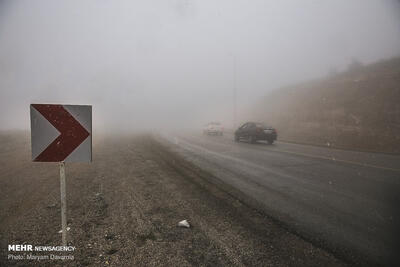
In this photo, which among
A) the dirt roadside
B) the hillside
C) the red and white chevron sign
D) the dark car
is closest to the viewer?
the red and white chevron sign

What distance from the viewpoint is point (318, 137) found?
18484mm

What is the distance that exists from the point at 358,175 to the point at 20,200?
8837 mm

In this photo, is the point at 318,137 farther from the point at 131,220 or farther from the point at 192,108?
the point at 192,108

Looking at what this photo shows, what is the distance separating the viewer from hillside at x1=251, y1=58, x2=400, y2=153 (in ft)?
50.1

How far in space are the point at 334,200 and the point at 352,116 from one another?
710 inches

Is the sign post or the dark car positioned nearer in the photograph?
the sign post

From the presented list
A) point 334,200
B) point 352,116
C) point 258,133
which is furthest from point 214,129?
point 334,200

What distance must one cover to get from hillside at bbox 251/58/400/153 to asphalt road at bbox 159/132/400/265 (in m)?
8.83

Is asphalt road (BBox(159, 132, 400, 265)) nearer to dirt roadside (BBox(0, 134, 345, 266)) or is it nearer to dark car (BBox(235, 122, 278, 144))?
dirt roadside (BBox(0, 134, 345, 266))

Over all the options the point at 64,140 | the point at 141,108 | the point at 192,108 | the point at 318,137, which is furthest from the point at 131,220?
the point at 141,108

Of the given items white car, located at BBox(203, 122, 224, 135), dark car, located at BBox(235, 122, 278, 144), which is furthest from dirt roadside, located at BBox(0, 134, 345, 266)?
white car, located at BBox(203, 122, 224, 135)

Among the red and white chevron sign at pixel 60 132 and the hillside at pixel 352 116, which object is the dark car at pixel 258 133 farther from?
the red and white chevron sign at pixel 60 132

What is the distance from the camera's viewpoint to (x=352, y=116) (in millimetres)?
18969

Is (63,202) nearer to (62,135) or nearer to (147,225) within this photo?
(62,135)
